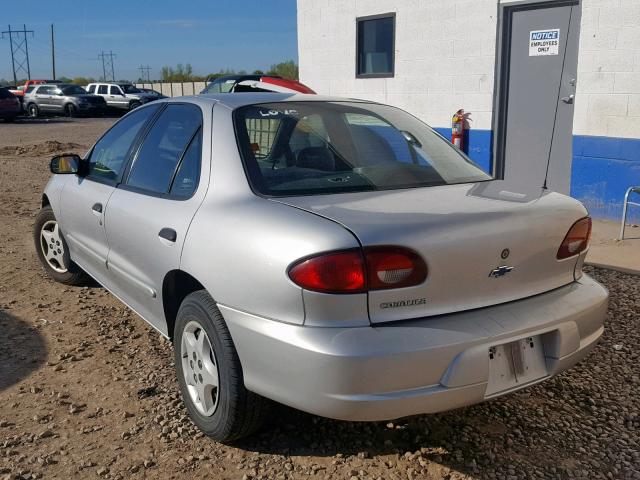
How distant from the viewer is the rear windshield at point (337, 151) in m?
3.03

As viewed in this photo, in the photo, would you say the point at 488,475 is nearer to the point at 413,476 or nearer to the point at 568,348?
the point at 413,476

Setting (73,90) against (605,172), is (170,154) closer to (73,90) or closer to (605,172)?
(605,172)

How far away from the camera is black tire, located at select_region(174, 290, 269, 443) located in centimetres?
271

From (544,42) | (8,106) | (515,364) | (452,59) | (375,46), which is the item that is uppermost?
(375,46)

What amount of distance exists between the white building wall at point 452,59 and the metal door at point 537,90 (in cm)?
17

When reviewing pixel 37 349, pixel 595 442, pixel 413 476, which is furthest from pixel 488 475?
pixel 37 349

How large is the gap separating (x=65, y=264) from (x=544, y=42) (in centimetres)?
591

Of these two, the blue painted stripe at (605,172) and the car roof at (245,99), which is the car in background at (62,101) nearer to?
the blue painted stripe at (605,172)

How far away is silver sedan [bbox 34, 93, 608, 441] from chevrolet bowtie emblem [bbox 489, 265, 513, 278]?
1.4 inches

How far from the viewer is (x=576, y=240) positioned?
2971 millimetres

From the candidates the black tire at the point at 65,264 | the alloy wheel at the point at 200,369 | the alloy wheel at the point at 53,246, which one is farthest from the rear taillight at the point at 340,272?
the alloy wheel at the point at 53,246

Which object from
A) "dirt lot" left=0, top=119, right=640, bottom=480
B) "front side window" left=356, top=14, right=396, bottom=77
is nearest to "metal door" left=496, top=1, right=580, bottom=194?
"front side window" left=356, top=14, right=396, bottom=77

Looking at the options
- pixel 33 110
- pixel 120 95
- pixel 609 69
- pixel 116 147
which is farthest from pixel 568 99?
pixel 33 110

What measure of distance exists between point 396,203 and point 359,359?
2.50 ft
